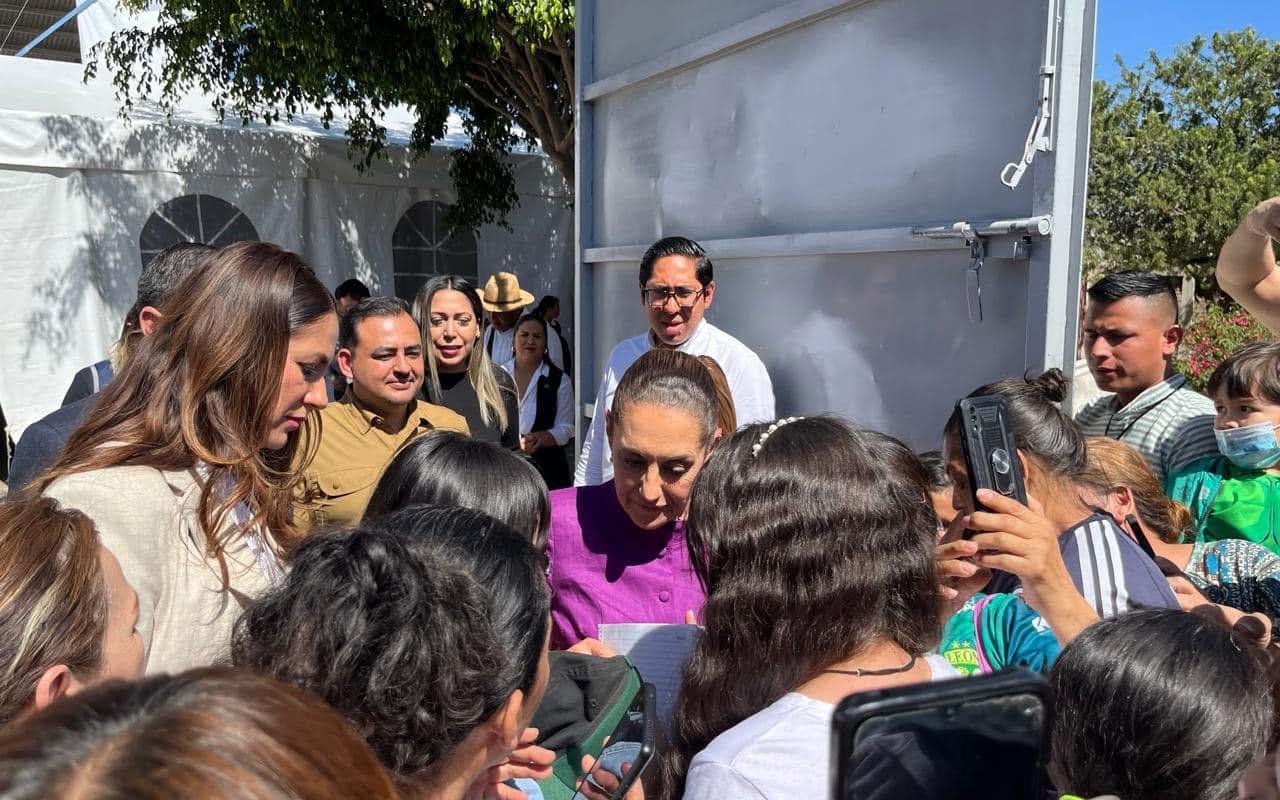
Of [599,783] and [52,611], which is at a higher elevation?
[52,611]

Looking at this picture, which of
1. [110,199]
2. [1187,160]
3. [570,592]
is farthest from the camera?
[1187,160]

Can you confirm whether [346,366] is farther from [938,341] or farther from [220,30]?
[220,30]

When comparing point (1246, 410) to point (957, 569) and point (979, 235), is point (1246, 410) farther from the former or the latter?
point (957, 569)

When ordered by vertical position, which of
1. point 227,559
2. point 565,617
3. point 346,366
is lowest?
point 565,617

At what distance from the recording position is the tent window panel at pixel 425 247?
9.88 m

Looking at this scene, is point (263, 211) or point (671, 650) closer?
point (671, 650)

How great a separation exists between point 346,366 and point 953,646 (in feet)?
7.06

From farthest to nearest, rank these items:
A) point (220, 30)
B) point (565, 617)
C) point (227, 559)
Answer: point (220, 30) < point (565, 617) < point (227, 559)

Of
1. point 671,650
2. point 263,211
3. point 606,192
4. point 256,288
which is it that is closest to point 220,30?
point 263,211

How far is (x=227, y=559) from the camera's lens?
1.70 m

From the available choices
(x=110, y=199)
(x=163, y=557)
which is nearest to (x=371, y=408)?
(x=163, y=557)

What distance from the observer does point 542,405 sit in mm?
5164

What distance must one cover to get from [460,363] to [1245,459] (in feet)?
8.98

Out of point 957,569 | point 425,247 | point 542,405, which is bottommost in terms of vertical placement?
point 542,405
